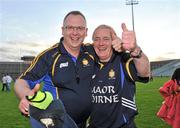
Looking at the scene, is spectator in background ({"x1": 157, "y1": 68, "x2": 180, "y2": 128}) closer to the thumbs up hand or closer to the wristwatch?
the wristwatch

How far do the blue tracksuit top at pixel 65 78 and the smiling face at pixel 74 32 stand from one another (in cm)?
11

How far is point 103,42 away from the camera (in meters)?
5.53

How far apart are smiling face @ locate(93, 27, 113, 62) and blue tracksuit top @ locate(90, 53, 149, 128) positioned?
0.18m

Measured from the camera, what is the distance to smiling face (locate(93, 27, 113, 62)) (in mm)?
5527

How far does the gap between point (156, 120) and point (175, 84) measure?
4407mm

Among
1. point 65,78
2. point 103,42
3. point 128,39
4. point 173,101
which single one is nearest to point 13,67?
point 173,101

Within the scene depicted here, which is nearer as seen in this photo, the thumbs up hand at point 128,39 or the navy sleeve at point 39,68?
the thumbs up hand at point 128,39

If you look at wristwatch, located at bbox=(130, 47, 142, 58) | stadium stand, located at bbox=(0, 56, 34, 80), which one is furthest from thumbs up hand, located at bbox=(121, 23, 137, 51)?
stadium stand, located at bbox=(0, 56, 34, 80)

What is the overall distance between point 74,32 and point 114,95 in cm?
92

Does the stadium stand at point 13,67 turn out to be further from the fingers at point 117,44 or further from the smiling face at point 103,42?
the fingers at point 117,44

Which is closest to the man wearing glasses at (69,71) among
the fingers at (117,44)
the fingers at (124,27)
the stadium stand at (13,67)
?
the fingers at (117,44)

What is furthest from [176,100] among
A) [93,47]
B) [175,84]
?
[93,47]

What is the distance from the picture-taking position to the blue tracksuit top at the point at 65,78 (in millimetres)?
5195

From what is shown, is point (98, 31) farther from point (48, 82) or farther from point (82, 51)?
point (48, 82)
